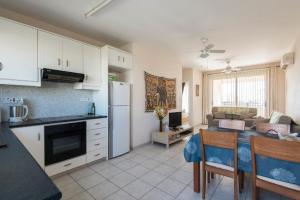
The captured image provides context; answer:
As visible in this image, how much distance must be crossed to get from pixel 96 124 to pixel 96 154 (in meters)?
0.58

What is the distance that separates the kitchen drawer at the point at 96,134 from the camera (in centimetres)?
288

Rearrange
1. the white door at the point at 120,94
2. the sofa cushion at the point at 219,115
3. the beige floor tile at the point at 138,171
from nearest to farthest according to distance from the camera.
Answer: the beige floor tile at the point at 138,171
the white door at the point at 120,94
the sofa cushion at the point at 219,115

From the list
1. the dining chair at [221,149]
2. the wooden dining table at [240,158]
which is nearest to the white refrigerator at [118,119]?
the wooden dining table at [240,158]

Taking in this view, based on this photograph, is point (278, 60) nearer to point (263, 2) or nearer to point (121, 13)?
point (263, 2)

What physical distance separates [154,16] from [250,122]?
454 cm

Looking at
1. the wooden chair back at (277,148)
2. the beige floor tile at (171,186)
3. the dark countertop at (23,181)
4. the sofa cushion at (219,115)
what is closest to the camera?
the dark countertop at (23,181)

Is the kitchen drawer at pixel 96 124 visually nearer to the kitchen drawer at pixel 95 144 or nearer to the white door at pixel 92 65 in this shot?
the kitchen drawer at pixel 95 144

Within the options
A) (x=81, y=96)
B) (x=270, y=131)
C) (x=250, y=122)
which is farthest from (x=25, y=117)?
(x=250, y=122)

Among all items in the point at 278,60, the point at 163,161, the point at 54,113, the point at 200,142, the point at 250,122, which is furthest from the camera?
the point at 278,60

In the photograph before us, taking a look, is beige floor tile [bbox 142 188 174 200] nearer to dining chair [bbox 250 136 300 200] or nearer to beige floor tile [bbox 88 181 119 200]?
beige floor tile [bbox 88 181 119 200]

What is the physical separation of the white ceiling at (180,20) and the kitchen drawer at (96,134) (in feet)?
6.62

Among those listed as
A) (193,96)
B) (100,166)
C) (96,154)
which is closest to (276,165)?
(100,166)

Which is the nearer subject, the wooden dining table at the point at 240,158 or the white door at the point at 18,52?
the wooden dining table at the point at 240,158

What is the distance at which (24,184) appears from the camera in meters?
0.67
